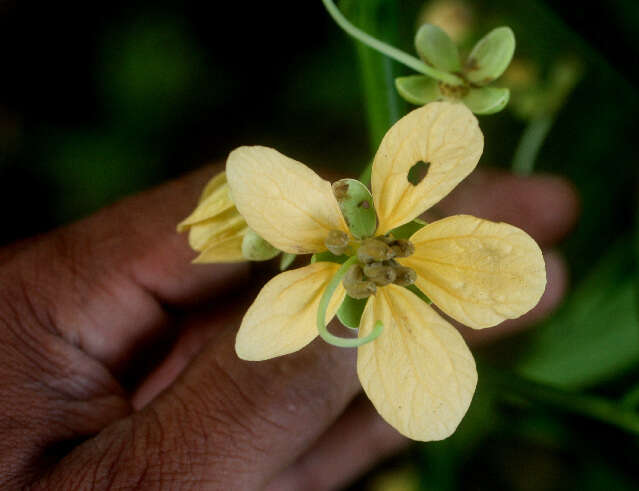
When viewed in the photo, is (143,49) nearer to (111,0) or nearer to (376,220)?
(111,0)

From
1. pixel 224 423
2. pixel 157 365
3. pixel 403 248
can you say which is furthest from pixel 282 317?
pixel 157 365

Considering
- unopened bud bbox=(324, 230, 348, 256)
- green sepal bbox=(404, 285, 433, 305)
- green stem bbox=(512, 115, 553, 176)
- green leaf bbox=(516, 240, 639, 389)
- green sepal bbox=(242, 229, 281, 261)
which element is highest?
green sepal bbox=(242, 229, 281, 261)

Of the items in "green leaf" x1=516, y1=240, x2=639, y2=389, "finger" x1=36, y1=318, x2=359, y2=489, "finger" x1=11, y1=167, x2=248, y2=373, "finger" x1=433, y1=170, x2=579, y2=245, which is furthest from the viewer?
"green leaf" x1=516, y1=240, x2=639, y2=389

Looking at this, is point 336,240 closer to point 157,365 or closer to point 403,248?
point 403,248

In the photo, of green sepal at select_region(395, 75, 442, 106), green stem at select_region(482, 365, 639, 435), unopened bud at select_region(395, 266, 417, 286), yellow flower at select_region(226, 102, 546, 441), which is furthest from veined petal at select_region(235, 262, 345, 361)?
green stem at select_region(482, 365, 639, 435)

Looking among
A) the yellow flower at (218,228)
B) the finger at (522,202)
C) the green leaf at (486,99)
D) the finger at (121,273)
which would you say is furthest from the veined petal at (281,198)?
the finger at (522,202)

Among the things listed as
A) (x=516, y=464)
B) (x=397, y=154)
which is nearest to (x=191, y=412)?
(x=397, y=154)

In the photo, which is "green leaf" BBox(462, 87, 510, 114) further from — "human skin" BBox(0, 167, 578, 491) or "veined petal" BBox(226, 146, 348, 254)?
"human skin" BBox(0, 167, 578, 491)
